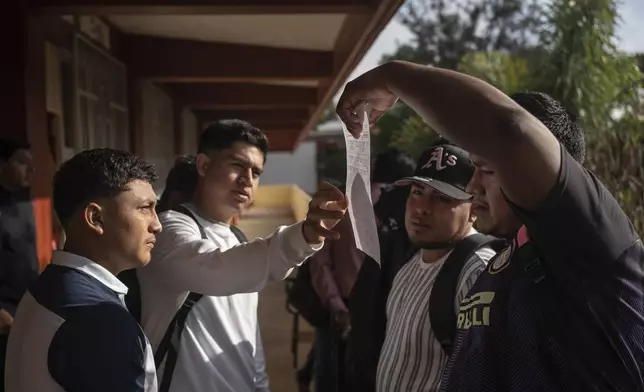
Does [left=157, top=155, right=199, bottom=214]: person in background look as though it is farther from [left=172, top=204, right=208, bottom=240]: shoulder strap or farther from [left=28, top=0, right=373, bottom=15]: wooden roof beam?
[left=28, top=0, right=373, bottom=15]: wooden roof beam

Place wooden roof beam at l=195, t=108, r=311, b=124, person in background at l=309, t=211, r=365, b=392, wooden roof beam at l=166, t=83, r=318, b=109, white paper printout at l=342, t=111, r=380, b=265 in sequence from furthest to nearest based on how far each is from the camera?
1. wooden roof beam at l=195, t=108, r=311, b=124
2. wooden roof beam at l=166, t=83, r=318, b=109
3. person in background at l=309, t=211, r=365, b=392
4. white paper printout at l=342, t=111, r=380, b=265

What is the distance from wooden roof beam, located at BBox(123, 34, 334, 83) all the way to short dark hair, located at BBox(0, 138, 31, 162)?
315 cm

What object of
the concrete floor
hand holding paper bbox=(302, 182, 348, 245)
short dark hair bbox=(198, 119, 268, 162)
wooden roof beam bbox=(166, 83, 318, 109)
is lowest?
the concrete floor

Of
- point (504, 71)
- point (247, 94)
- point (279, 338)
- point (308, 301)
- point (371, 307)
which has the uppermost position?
point (504, 71)

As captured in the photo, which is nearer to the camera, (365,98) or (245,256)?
(365,98)

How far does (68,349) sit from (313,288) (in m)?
2.50

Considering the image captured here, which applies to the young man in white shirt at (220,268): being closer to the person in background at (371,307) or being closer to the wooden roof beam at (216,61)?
the person in background at (371,307)

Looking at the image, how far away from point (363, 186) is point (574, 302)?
21.0 inches

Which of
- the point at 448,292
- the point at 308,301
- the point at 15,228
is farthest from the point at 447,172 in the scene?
the point at 15,228

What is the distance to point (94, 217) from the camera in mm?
1531

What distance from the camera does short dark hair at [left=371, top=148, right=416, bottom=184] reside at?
3.73 metres

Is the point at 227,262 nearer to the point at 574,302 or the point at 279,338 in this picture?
the point at 574,302

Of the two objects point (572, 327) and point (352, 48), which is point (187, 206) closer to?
point (572, 327)

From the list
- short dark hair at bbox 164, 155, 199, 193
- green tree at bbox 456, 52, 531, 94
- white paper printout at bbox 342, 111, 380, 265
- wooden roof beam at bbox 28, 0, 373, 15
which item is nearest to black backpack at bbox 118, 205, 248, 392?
white paper printout at bbox 342, 111, 380, 265
